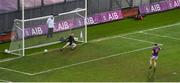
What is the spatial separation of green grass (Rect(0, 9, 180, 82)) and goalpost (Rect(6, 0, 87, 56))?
0.66 m

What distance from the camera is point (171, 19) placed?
56750 millimetres

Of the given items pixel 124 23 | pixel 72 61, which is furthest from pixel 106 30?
pixel 72 61

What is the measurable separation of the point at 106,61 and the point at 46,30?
6.75m

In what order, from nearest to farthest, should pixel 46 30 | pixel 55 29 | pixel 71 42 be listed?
pixel 71 42 < pixel 55 29 < pixel 46 30

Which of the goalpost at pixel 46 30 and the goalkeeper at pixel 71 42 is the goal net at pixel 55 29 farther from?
the goalkeeper at pixel 71 42

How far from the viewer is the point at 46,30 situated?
4831 centimetres

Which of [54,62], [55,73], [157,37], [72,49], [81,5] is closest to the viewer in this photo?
[55,73]

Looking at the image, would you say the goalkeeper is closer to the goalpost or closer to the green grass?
the green grass

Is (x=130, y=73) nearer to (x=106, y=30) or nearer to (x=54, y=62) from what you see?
(x=54, y=62)

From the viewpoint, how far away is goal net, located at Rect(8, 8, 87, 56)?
152ft

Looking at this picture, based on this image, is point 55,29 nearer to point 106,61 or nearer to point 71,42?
point 71,42

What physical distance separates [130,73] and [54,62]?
17.6 ft

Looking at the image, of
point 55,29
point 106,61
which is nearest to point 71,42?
point 55,29

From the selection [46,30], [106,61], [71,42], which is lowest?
[106,61]
